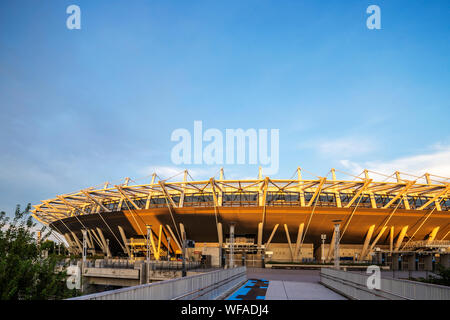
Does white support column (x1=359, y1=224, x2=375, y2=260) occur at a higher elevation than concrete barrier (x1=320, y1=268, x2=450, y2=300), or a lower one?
lower

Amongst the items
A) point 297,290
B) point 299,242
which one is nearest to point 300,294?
point 297,290

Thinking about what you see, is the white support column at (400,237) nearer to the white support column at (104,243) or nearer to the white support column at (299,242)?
the white support column at (299,242)

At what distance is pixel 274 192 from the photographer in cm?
6938

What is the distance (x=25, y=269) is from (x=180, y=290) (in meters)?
4.72

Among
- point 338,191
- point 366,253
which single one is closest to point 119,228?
point 338,191

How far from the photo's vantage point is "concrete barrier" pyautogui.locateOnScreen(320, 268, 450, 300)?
1019cm

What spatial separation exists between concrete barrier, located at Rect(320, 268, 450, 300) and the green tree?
35.4 feet

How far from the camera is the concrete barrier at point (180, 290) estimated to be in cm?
790

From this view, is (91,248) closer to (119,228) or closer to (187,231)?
(119,228)

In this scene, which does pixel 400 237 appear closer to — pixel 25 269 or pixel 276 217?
pixel 276 217

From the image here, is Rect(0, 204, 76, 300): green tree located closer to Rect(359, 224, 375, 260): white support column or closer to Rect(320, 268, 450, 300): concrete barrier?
Rect(320, 268, 450, 300): concrete barrier

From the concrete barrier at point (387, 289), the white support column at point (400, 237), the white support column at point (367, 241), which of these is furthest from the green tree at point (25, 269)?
the white support column at point (400, 237)

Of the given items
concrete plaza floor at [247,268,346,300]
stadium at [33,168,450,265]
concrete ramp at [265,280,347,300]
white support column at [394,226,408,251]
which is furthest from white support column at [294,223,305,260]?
concrete ramp at [265,280,347,300]
